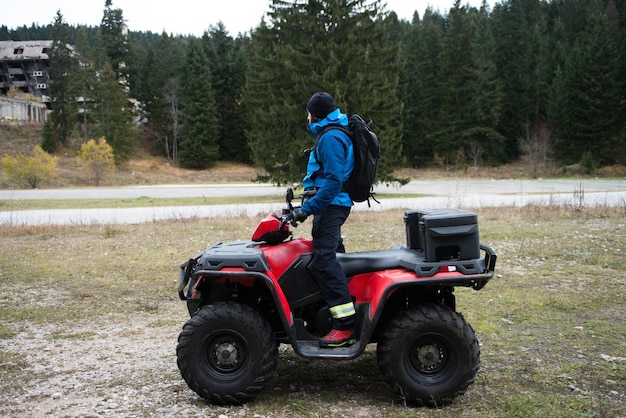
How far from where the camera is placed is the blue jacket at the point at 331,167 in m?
4.38

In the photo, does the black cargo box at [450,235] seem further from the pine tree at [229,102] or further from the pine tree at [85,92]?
the pine tree at [229,102]

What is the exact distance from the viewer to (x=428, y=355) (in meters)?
4.46

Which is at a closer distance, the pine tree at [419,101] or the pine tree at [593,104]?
the pine tree at [593,104]

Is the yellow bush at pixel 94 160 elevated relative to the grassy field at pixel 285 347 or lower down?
elevated

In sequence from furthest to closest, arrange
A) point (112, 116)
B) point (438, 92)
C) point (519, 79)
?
1. point (519, 79)
2. point (438, 92)
3. point (112, 116)

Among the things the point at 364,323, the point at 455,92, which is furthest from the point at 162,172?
the point at 364,323

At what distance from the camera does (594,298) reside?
754 centimetres

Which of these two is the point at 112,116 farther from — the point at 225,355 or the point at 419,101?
the point at 225,355

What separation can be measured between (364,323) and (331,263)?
20.7 inches

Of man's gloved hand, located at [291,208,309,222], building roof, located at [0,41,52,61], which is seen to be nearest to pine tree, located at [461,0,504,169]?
man's gloved hand, located at [291,208,309,222]

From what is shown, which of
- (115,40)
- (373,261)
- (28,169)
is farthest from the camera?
→ (115,40)

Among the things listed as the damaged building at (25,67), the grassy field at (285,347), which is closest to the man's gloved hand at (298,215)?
the grassy field at (285,347)

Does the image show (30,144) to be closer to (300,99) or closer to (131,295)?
(300,99)

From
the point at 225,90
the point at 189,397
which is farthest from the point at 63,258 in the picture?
the point at 225,90
